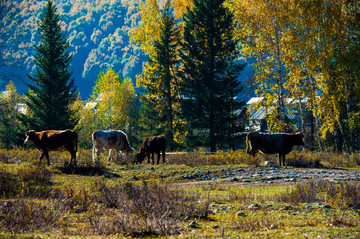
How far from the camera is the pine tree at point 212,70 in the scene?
3269cm

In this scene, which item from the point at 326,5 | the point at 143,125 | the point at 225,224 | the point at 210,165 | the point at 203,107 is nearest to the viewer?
the point at 225,224

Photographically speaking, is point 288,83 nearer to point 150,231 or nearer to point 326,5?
point 326,5

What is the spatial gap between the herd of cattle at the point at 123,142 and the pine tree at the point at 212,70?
33.2ft

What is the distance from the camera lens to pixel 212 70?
3331 cm

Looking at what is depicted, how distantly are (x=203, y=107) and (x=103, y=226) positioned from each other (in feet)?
88.4

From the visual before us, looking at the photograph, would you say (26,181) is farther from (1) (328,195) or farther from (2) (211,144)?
(2) (211,144)

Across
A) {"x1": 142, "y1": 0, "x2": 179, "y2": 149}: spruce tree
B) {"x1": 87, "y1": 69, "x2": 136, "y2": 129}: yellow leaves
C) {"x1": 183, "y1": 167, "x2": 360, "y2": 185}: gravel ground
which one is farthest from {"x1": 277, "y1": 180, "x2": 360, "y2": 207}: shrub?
{"x1": 87, "y1": 69, "x2": 136, "y2": 129}: yellow leaves

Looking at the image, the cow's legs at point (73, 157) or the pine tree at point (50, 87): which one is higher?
the pine tree at point (50, 87)

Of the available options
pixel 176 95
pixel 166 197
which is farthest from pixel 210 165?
pixel 176 95

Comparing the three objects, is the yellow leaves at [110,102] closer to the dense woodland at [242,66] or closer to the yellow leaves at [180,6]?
the dense woodland at [242,66]

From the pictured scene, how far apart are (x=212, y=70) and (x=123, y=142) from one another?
A: 12.3m

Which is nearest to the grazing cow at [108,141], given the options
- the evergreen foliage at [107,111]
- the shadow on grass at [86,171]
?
the shadow on grass at [86,171]

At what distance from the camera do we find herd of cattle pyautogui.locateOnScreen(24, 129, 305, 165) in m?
18.7

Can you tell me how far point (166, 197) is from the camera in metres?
9.77
